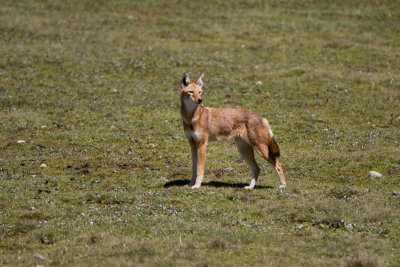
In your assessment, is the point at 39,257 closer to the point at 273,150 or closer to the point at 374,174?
the point at 273,150

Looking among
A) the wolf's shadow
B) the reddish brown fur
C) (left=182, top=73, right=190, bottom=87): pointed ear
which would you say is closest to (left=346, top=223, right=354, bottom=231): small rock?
the reddish brown fur

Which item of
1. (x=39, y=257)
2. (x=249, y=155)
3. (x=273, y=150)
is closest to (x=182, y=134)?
(x=249, y=155)

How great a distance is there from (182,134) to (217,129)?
6.92 m

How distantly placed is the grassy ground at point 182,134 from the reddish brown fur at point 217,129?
2.80ft

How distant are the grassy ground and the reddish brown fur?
33.6 inches

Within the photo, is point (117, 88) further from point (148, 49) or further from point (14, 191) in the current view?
point (14, 191)

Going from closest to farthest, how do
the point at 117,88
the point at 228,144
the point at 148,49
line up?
the point at 228,144
the point at 117,88
the point at 148,49

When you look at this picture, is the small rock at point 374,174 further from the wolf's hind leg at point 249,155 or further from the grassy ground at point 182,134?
the wolf's hind leg at point 249,155

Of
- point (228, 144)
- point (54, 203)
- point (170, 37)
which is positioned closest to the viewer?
point (54, 203)

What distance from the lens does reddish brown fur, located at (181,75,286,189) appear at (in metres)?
16.9

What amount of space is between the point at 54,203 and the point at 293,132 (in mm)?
11660

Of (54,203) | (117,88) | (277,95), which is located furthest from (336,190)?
(117,88)

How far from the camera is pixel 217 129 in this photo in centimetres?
1720

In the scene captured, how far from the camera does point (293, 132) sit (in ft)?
80.0
